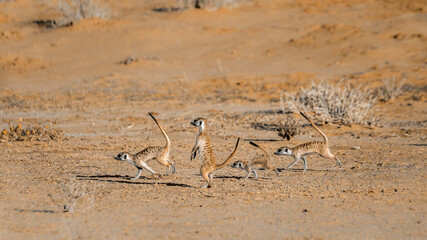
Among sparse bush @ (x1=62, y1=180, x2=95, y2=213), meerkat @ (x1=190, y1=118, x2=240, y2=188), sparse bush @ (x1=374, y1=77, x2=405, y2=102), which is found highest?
meerkat @ (x1=190, y1=118, x2=240, y2=188)

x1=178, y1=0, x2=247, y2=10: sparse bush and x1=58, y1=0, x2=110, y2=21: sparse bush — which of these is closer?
x1=58, y1=0, x2=110, y2=21: sparse bush

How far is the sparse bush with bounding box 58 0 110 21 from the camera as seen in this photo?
1038 inches

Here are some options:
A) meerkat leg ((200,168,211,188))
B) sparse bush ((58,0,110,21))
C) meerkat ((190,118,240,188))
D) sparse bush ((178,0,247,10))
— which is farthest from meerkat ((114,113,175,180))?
sparse bush ((178,0,247,10))

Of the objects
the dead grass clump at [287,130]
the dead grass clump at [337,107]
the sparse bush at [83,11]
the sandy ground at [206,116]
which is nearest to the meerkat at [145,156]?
the sandy ground at [206,116]

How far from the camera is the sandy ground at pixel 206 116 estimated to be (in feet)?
19.3

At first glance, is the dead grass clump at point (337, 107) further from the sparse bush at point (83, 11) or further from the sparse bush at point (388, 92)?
the sparse bush at point (83, 11)

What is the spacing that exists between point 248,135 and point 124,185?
16.5 ft

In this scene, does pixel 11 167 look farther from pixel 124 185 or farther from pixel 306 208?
pixel 306 208

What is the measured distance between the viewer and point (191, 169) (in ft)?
27.9

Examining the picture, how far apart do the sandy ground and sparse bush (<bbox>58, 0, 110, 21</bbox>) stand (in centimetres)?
65

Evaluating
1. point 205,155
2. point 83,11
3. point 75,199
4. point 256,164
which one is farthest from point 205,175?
point 83,11

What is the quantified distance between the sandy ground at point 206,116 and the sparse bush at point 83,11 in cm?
65

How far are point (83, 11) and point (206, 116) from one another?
14.5 m

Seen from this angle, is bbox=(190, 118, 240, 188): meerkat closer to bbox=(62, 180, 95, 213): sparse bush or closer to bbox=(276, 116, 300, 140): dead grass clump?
bbox=(62, 180, 95, 213): sparse bush
